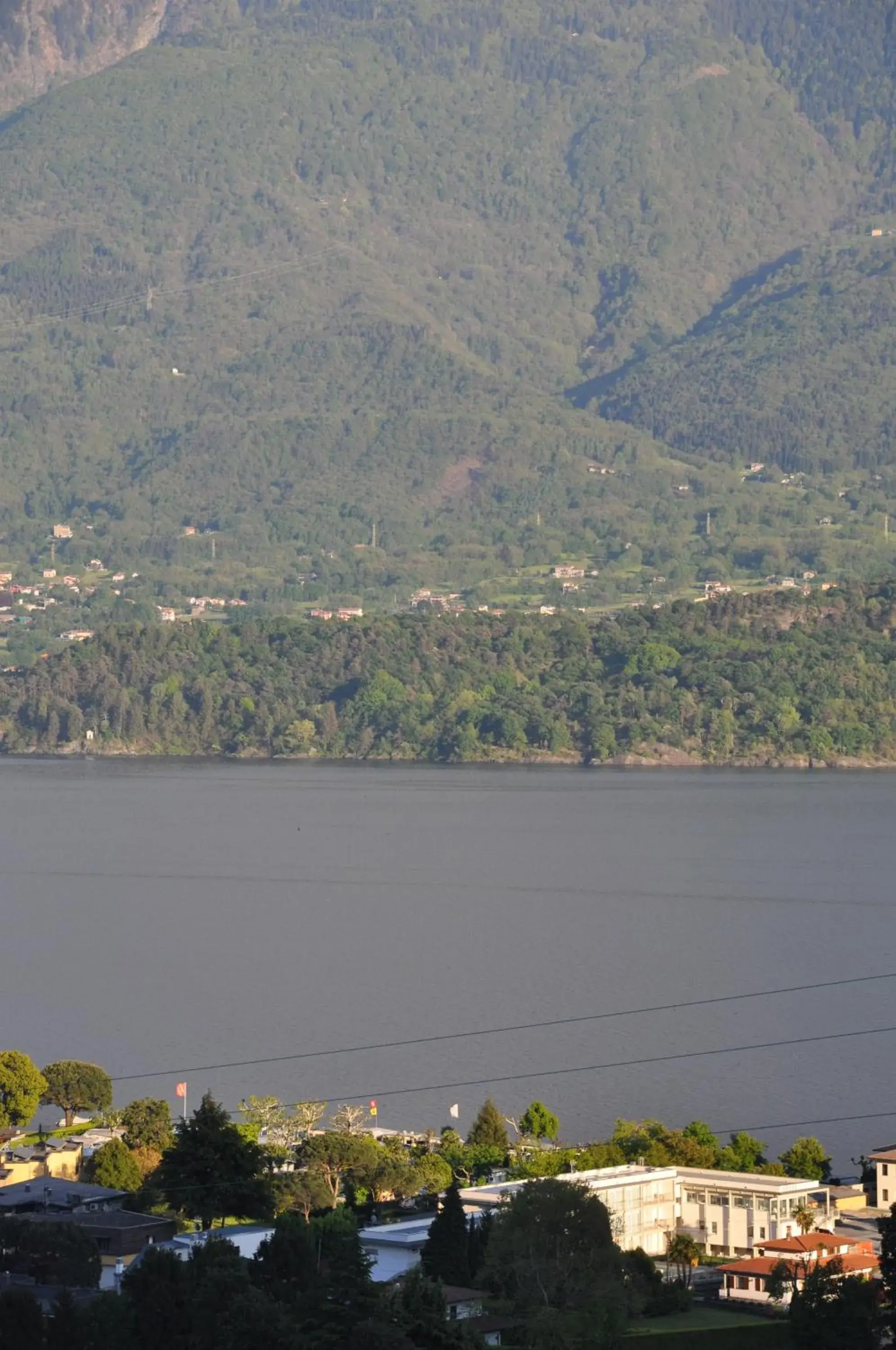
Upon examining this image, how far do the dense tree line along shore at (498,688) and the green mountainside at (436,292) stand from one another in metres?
17.3

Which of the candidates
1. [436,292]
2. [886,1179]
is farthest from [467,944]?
[436,292]

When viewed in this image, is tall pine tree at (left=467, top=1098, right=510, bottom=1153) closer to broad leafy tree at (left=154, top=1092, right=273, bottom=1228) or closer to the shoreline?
broad leafy tree at (left=154, top=1092, right=273, bottom=1228)

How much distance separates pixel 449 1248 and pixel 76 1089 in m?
8.41

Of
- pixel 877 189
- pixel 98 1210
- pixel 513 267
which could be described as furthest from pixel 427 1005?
pixel 877 189

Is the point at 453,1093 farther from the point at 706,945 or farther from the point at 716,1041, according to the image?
the point at 706,945

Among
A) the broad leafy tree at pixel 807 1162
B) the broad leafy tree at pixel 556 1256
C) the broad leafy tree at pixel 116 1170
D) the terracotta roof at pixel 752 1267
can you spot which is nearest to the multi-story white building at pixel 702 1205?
the terracotta roof at pixel 752 1267

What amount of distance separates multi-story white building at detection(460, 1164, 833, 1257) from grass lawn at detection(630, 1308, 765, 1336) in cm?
201

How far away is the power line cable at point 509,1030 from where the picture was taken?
31.6 metres

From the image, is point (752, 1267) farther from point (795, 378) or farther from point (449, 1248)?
point (795, 378)

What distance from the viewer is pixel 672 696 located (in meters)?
87.6

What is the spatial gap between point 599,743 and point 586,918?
40709 millimetres

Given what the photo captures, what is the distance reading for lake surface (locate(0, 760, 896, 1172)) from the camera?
30.7 metres

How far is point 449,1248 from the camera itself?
65.5 ft

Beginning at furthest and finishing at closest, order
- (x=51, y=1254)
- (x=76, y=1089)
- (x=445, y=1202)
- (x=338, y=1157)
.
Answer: (x=76, y=1089) → (x=338, y=1157) → (x=445, y=1202) → (x=51, y=1254)
